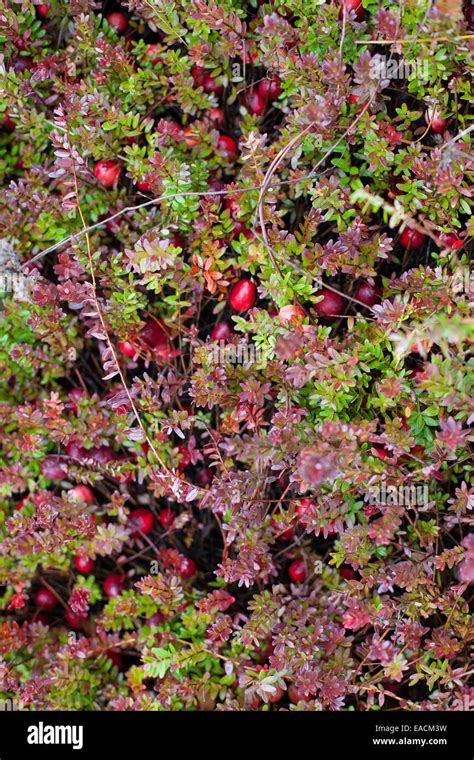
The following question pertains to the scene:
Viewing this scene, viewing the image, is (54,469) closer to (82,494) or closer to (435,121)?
(82,494)

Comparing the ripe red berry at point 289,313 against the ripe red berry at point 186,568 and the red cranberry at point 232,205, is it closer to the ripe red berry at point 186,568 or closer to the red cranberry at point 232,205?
the red cranberry at point 232,205

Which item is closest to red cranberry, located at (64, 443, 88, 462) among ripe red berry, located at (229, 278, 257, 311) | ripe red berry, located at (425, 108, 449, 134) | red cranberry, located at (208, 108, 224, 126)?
ripe red berry, located at (229, 278, 257, 311)

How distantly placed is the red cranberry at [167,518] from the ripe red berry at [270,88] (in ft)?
3.73

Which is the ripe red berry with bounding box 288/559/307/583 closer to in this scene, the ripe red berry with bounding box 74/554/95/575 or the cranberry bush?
the cranberry bush

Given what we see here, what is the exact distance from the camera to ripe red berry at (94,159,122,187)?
1.73 m

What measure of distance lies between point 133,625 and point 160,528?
27 centimetres

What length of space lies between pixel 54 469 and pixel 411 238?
114 cm

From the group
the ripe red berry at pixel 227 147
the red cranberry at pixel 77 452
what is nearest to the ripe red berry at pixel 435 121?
the ripe red berry at pixel 227 147

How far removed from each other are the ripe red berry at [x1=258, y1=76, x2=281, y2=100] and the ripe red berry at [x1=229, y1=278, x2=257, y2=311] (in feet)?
1.59

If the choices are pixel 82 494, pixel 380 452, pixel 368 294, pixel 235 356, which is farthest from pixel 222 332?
pixel 82 494

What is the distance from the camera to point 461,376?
1.35 m

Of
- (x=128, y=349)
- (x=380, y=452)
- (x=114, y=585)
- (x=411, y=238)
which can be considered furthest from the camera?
(x=114, y=585)

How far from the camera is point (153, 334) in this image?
69.0 inches
